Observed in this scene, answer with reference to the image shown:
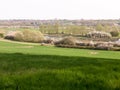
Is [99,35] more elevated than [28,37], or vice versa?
[28,37]

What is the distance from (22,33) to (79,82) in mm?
62446

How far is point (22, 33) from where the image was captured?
221 feet

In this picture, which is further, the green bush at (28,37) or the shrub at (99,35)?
the shrub at (99,35)

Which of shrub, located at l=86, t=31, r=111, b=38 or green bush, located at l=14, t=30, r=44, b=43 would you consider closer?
green bush, located at l=14, t=30, r=44, b=43

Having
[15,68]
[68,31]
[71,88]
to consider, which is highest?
[71,88]

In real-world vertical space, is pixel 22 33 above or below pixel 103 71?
below

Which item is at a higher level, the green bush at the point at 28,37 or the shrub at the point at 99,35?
the green bush at the point at 28,37

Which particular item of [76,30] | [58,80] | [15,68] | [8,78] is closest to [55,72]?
[58,80]

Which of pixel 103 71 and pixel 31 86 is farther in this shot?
pixel 103 71

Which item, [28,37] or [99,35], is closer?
[28,37]

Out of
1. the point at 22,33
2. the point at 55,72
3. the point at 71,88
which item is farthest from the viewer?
the point at 22,33

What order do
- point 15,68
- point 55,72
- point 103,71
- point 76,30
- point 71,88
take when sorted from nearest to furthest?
point 71,88, point 55,72, point 103,71, point 15,68, point 76,30

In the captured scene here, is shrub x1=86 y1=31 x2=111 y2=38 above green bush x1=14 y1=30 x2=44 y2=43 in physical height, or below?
below

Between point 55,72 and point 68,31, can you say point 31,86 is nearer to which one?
point 55,72
